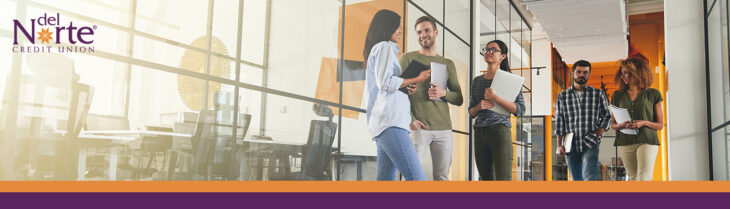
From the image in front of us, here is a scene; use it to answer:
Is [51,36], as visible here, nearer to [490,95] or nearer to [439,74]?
[439,74]

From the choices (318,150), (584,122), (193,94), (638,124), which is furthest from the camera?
(318,150)

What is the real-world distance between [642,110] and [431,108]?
5.37 feet

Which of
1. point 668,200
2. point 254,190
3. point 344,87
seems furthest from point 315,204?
point 344,87

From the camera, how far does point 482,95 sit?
3.46 meters

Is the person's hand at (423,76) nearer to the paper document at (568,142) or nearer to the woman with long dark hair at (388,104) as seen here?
the woman with long dark hair at (388,104)

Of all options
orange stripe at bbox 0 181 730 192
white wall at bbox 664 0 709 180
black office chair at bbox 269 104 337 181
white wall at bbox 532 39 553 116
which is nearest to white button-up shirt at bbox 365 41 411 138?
black office chair at bbox 269 104 337 181

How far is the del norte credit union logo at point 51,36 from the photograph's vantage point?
2490 millimetres

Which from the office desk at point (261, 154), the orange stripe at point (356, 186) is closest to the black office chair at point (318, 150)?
the office desk at point (261, 154)

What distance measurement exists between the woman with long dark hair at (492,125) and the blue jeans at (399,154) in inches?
26.4

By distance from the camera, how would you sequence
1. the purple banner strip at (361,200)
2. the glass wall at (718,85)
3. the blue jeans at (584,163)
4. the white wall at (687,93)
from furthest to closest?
Result: the white wall at (687,93)
the glass wall at (718,85)
the blue jeans at (584,163)
the purple banner strip at (361,200)

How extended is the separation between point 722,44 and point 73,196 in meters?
5.33

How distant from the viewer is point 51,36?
8.54ft

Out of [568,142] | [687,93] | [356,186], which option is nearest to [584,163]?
[568,142]

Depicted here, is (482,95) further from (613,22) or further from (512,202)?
(613,22)
